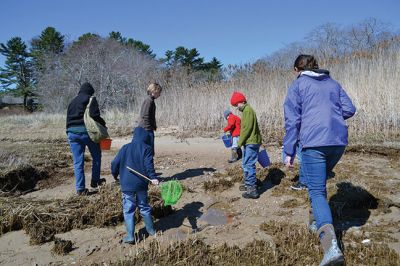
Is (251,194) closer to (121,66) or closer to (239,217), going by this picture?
(239,217)

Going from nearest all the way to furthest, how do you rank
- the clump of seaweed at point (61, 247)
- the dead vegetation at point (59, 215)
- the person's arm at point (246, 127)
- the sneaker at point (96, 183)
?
1. the clump of seaweed at point (61, 247)
2. the dead vegetation at point (59, 215)
3. the person's arm at point (246, 127)
4. the sneaker at point (96, 183)

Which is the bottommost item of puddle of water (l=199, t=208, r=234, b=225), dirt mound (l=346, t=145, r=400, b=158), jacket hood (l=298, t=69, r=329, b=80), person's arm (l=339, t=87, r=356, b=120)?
puddle of water (l=199, t=208, r=234, b=225)

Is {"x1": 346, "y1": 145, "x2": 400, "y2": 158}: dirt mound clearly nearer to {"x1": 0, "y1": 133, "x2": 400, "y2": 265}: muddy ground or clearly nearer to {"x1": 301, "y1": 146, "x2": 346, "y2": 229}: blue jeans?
{"x1": 0, "y1": 133, "x2": 400, "y2": 265}: muddy ground

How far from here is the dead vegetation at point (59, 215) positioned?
4.21 metres

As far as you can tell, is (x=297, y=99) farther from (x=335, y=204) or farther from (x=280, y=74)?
(x=280, y=74)

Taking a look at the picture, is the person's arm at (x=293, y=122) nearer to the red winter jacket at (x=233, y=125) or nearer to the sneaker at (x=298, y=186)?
the sneaker at (x=298, y=186)

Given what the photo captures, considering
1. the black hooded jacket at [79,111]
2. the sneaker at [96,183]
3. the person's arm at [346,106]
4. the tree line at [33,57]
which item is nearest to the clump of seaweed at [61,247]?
the sneaker at [96,183]

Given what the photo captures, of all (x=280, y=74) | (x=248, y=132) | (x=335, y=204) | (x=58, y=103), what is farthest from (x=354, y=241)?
(x=58, y=103)

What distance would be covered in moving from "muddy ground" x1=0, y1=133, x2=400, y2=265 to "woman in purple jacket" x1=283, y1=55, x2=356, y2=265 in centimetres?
50

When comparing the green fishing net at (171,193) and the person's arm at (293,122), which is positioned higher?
the person's arm at (293,122)

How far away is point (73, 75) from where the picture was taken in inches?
1157

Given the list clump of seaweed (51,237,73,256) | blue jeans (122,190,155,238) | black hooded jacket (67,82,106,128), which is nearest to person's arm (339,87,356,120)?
blue jeans (122,190,155,238)

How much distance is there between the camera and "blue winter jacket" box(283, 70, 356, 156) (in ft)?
10.6

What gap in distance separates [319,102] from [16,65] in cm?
5376
